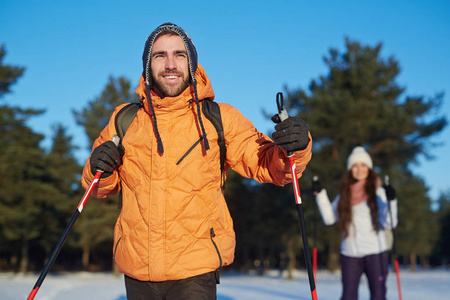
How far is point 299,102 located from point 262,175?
56.2 feet

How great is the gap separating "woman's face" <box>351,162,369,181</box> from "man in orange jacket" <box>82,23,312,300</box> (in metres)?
3.43

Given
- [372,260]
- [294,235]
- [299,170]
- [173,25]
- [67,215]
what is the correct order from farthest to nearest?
1. [67,215]
2. [294,235]
3. [372,260]
4. [173,25]
5. [299,170]

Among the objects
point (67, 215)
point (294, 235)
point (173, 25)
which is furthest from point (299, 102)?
point (67, 215)

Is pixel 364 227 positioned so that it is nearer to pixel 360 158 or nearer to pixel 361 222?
pixel 361 222

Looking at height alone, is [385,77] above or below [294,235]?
above

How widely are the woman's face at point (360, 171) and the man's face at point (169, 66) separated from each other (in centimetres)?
373

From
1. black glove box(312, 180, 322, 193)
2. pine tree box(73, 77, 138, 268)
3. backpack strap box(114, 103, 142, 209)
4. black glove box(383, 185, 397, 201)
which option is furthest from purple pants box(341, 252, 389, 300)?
pine tree box(73, 77, 138, 268)

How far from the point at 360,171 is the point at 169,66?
3883 mm

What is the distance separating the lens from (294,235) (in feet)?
66.7

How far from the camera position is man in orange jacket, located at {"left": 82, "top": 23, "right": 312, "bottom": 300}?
212cm

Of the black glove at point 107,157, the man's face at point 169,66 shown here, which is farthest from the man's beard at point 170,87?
the black glove at point 107,157

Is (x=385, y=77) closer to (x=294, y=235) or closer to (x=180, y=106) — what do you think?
(x=294, y=235)

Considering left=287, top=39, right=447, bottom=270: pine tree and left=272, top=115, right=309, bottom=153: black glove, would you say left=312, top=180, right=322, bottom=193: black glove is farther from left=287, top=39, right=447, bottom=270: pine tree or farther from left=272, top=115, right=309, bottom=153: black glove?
left=287, top=39, right=447, bottom=270: pine tree

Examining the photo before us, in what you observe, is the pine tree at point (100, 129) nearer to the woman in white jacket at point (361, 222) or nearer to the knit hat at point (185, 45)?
the woman in white jacket at point (361, 222)
